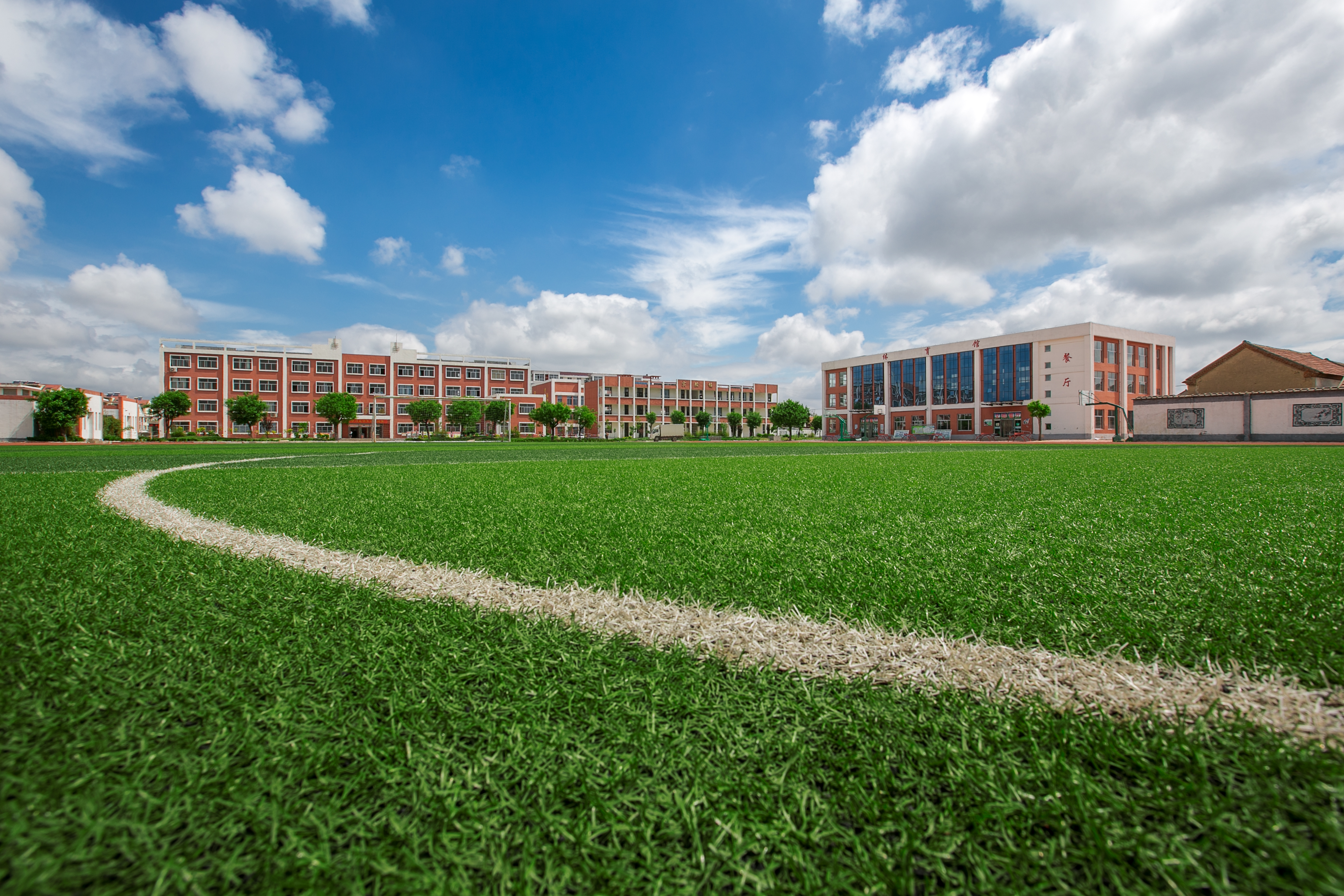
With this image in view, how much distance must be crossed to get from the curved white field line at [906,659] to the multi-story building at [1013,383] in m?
43.3

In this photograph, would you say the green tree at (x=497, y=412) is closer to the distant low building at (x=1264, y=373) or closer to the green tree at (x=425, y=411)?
the green tree at (x=425, y=411)

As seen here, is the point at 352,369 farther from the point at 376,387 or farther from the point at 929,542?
the point at 929,542

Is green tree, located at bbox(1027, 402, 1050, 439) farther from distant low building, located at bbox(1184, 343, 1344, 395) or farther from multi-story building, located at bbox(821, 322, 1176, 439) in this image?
distant low building, located at bbox(1184, 343, 1344, 395)

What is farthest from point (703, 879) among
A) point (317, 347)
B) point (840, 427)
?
point (317, 347)

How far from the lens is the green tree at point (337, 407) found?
49125mm

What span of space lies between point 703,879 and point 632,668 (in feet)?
2.42

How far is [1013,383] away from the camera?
152 ft

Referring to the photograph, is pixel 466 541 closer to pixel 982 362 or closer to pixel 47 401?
pixel 47 401

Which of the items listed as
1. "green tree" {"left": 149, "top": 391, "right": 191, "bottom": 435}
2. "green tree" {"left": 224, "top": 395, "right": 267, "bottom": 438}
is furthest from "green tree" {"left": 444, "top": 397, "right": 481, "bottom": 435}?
"green tree" {"left": 149, "top": 391, "right": 191, "bottom": 435}

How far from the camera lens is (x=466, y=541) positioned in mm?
3305

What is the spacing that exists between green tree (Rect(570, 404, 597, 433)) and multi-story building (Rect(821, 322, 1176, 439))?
29.0 m

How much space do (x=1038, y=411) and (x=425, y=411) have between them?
54.5 meters

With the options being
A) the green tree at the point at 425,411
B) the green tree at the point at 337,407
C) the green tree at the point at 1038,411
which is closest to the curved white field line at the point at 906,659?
the green tree at the point at 1038,411

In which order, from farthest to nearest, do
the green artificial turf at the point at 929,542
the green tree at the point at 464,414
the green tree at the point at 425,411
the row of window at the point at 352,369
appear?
the row of window at the point at 352,369, the green tree at the point at 464,414, the green tree at the point at 425,411, the green artificial turf at the point at 929,542
